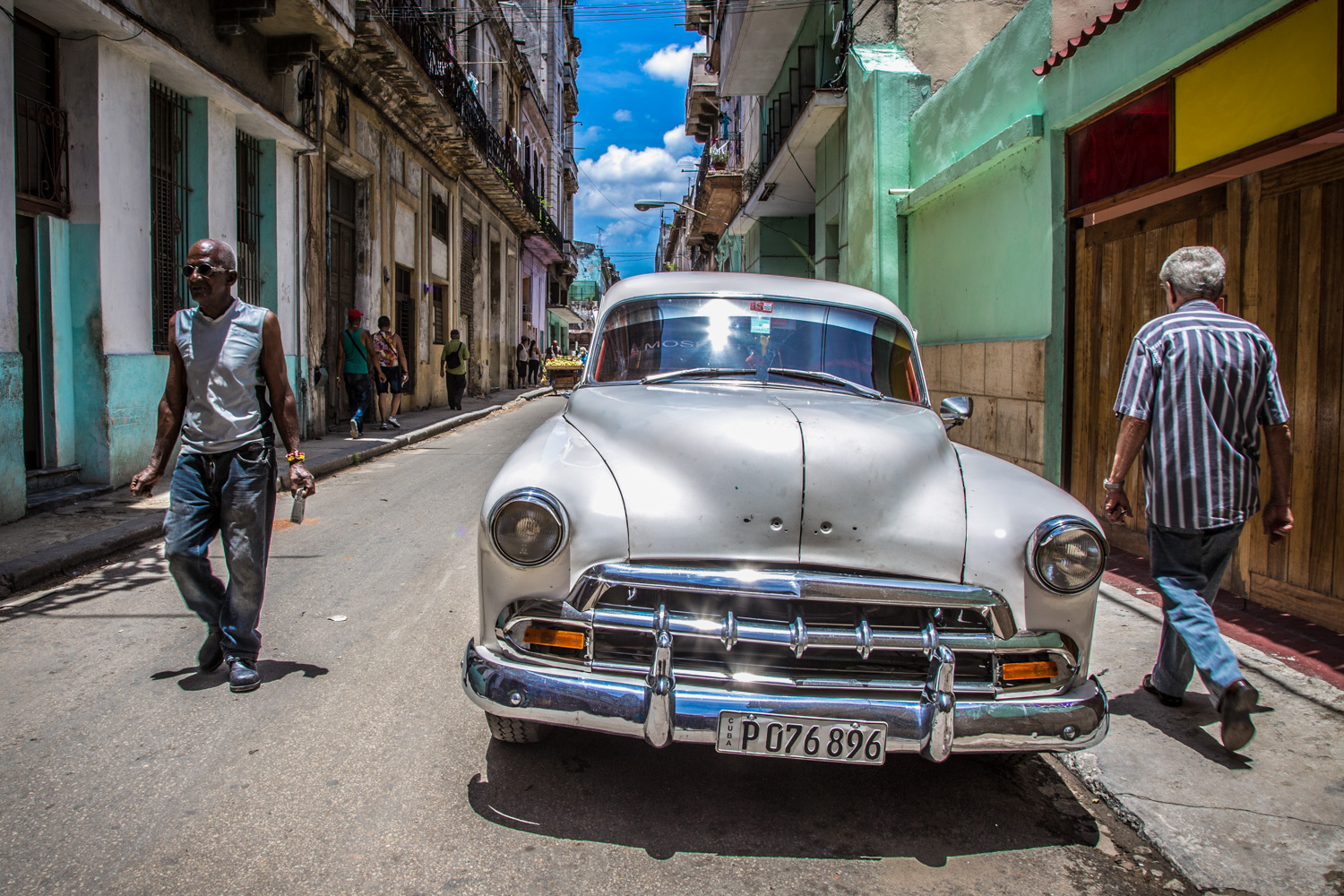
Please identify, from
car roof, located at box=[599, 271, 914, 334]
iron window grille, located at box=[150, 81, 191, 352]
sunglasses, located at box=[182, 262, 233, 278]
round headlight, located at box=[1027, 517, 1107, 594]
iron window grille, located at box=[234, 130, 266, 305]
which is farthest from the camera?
iron window grille, located at box=[234, 130, 266, 305]

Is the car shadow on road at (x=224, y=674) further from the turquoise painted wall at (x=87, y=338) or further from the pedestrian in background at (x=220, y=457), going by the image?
the turquoise painted wall at (x=87, y=338)

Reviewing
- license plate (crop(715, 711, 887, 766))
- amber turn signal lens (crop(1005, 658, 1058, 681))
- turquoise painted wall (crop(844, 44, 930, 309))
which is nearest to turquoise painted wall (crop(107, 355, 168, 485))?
amber turn signal lens (crop(1005, 658, 1058, 681))

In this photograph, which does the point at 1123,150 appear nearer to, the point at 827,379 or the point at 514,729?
the point at 827,379

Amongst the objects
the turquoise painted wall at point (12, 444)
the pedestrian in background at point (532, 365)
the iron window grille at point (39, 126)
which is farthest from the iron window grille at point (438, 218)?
the turquoise painted wall at point (12, 444)

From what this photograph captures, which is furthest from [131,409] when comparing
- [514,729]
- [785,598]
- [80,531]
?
[785,598]

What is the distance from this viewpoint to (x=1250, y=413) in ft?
10.1

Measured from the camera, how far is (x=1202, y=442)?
3.09 m

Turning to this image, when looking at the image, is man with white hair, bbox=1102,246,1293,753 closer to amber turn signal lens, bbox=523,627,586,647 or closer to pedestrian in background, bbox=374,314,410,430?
amber turn signal lens, bbox=523,627,586,647

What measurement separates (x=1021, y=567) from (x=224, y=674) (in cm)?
314

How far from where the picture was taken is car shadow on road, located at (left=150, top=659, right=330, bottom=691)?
11.5 feet

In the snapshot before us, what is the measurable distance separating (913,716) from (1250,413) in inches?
72.3

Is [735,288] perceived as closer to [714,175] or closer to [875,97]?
[875,97]

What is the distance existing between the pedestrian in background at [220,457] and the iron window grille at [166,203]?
19.3ft

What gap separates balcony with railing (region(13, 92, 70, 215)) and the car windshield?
603 cm
